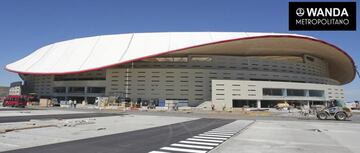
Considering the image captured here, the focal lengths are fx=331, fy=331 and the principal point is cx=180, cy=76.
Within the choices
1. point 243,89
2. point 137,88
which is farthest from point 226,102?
point 137,88

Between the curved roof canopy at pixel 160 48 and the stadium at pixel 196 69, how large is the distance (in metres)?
0.19

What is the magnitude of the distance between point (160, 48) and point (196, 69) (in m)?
9.34

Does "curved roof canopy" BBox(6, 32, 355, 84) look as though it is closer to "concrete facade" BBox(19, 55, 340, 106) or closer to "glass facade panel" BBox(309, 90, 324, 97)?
"concrete facade" BBox(19, 55, 340, 106)

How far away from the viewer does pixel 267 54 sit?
84.6 m

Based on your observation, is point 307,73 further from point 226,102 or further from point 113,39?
point 113,39

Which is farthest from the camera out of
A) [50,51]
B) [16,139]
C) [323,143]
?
[50,51]

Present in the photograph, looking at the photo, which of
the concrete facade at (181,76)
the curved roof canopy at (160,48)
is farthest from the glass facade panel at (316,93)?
the curved roof canopy at (160,48)

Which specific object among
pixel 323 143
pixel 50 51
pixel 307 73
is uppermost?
pixel 50 51

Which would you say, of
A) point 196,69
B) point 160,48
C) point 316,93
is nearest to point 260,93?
point 196,69

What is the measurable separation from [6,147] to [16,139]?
7.02ft

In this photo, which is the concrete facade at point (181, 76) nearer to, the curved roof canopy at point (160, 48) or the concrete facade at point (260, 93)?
Result: the curved roof canopy at point (160, 48)

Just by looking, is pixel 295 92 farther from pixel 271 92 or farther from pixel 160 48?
pixel 160 48

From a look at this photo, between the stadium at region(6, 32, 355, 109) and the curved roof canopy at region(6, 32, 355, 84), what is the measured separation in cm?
19

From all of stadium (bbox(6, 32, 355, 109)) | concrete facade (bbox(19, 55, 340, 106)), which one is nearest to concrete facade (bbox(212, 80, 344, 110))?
stadium (bbox(6, 32, 355, 109))
